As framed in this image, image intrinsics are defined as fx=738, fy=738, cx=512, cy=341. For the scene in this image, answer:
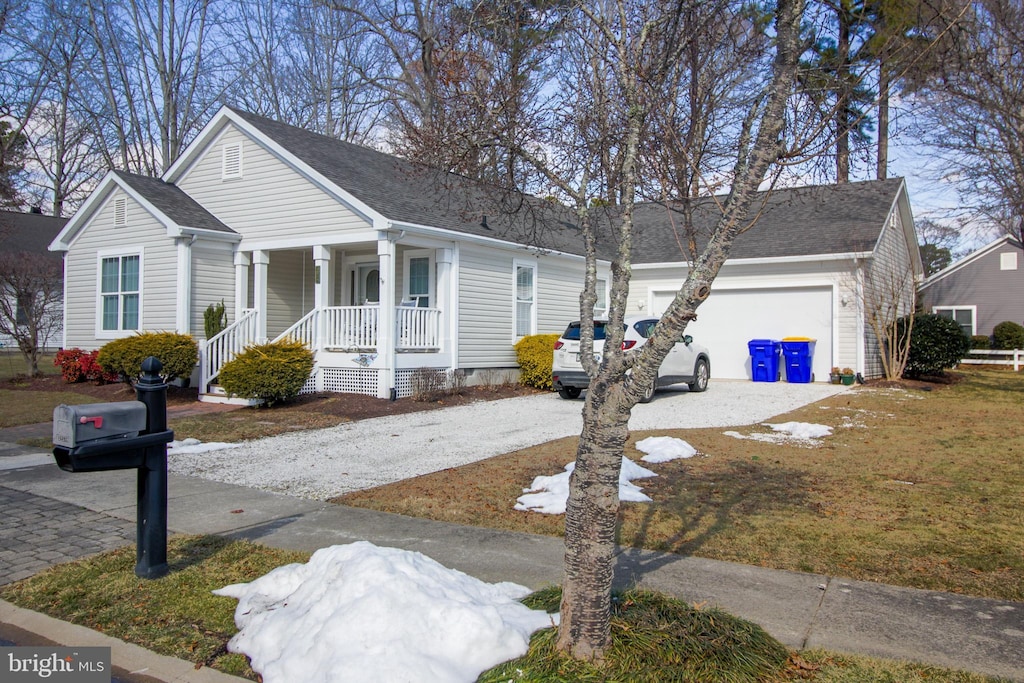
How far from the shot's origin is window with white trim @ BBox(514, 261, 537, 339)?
59.6 ft

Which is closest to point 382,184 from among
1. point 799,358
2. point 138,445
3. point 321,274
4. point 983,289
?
point 321,274

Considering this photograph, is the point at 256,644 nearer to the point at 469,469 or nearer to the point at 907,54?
the point at 469,469

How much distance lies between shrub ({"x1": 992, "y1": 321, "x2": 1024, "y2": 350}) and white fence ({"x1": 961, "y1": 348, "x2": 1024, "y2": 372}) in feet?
6.65

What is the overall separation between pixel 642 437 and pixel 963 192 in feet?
42.9

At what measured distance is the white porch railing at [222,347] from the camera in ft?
50.6

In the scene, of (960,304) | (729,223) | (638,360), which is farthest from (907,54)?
(960,304)

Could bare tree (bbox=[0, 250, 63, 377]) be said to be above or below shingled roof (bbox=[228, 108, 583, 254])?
below

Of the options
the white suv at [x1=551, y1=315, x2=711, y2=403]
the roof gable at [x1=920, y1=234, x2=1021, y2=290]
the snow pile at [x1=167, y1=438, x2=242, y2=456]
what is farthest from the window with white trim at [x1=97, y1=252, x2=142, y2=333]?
the roof gable at [x1=920, y1=234, x2=1021, y2=290]

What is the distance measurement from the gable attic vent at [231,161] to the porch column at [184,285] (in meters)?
2.02

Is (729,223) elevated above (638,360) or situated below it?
above

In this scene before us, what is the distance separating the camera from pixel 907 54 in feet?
16.2

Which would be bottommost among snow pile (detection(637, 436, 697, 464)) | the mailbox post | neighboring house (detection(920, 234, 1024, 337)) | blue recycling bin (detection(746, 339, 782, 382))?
snow pile (detection(637, 436, 697, 464))

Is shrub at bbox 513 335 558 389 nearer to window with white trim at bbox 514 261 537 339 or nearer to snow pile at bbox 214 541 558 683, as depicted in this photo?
window with white trim at bbox 514 261 537 339

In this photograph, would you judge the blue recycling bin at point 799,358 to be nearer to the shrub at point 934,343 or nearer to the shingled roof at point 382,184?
the shrub at point 934,343
